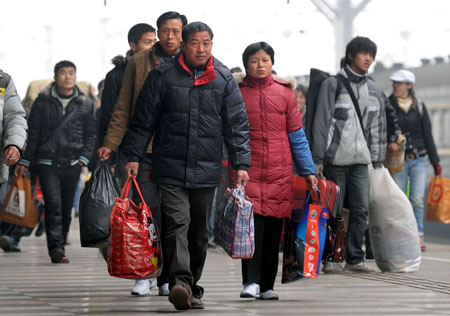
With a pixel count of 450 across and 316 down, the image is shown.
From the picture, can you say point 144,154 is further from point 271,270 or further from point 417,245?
point 417,245

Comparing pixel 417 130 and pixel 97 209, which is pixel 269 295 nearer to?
pixel 97 209

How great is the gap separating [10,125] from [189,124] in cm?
113

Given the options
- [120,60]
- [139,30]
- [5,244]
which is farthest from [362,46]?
[5,244]

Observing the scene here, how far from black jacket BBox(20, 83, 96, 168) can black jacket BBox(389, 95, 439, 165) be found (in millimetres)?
3306

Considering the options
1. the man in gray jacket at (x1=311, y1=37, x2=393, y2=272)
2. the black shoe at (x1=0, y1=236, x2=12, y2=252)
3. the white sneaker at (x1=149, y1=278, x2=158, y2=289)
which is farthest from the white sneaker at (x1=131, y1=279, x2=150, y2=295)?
the black shoe at (x1=0, y1=236, x2=12, y2=252)

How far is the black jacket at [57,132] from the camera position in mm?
11094

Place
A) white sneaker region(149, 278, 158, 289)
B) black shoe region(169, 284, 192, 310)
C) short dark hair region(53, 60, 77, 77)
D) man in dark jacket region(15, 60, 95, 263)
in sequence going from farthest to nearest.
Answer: short dark hair region(53, 60, 77, 77) → man in dark jacket region(15, 60, 95, 263) → white sneaker region(149, 278, 158, 289) → black shoe region(169, 284, 192, 310)

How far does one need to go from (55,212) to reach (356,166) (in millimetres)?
2926

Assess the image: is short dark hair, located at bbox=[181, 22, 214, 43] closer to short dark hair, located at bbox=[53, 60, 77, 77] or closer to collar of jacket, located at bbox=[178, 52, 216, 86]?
collar of jacket, located at bbox=[178, 52, 216, 86]

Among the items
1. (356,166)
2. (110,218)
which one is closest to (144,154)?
(110,218)

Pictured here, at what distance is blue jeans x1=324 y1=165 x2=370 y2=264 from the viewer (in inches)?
385

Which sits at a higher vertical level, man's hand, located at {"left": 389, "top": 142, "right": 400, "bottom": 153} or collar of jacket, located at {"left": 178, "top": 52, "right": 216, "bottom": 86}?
collar of jacket, located at {"left": 178, "top": 52, "right": 216, "bottom": 86}

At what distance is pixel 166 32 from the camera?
311 inches

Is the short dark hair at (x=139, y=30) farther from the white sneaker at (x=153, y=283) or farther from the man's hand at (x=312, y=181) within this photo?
the man's hand at (x=312, y=181)
